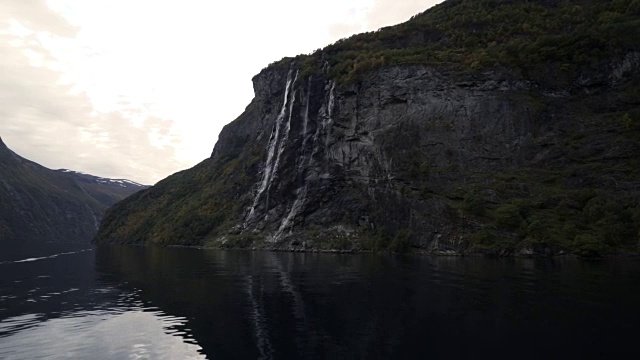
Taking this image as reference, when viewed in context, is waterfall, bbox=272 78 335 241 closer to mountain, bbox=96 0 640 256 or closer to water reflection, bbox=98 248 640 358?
mountain, bbox=96 0 640 256

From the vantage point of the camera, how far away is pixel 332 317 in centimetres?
2689

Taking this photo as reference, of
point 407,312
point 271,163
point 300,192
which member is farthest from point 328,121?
point 407,312

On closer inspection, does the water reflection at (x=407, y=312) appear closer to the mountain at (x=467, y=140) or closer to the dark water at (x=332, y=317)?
the dark water at (x=332, y=317)

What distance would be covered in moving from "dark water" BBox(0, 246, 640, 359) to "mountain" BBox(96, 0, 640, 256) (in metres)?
36.8

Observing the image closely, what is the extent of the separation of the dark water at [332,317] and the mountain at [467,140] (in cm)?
3677

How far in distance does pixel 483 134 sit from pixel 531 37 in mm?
32991

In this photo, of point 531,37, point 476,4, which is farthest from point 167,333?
point 476,4

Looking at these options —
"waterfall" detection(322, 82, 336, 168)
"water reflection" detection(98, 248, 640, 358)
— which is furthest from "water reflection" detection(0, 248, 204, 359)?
"waterfall" detection(322, 82, 336, 168)

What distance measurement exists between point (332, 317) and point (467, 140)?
80.6 m

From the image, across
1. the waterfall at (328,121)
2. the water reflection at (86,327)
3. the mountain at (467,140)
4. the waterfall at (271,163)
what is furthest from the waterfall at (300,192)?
the water reflection at (86,327)

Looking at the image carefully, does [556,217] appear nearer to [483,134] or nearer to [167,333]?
[483,134]

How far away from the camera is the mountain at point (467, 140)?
262 feet

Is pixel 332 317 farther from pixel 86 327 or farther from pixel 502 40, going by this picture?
pixel 502 40

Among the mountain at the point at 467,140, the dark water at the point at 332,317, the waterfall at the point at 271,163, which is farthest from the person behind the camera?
the waterfall at the point at 271,163
